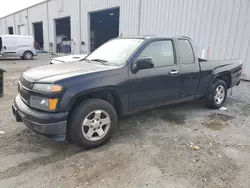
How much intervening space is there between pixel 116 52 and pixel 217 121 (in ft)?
8.50

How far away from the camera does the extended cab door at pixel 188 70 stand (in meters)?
4.18

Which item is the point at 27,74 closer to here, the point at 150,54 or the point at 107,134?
the point at 107,134

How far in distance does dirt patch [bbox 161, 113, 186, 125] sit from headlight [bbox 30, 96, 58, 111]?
2.49 meters

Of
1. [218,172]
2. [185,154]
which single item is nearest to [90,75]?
[185,154]

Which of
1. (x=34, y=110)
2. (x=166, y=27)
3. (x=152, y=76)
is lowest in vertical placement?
(x=34, y=110)

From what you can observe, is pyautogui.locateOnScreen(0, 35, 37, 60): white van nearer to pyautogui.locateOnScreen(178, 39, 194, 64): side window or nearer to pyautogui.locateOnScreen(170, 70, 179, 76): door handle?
pyautogui.locateOnScreen(178, 39, 194, 64): side window

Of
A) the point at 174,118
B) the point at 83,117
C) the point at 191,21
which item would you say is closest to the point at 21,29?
the point at 191,21

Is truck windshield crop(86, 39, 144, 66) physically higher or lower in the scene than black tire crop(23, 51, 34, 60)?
higher

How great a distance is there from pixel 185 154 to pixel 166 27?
29.2 ft

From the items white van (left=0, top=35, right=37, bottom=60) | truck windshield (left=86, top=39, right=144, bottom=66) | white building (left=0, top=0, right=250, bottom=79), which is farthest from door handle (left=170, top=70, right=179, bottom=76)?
white van (left=0, top=35, right=37, bottom=60)

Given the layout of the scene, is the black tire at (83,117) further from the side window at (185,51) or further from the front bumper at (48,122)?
the side window at (185,51)

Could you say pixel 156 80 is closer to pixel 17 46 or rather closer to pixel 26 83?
pixel 26 83

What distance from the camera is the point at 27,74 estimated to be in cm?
328

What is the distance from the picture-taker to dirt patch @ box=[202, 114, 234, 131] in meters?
4.20
